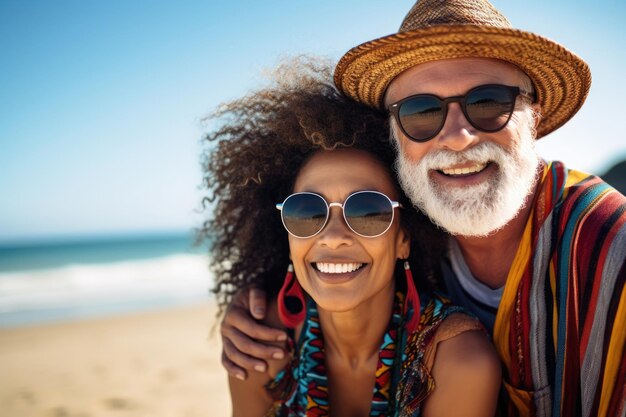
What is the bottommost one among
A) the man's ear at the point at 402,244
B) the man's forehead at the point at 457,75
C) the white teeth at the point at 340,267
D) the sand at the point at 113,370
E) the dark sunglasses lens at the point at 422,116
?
the sand at the point at 113,370

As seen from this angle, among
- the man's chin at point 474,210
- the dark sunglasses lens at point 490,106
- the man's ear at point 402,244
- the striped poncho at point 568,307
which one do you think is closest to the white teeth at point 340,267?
the man's ear at point 402,244

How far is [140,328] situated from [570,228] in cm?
838

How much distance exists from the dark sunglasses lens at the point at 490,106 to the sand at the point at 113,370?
2973 millimetres

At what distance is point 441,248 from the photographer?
329 cm

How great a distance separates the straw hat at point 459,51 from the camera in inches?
96.4

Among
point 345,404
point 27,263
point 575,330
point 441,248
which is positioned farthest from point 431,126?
point 27,263

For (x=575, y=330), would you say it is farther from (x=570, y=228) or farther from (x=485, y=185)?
(x=485, y=185)

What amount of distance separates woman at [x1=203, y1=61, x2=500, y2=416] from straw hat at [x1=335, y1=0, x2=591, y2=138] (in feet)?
1.04

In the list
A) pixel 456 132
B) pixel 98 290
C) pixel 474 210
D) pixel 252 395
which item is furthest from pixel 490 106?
pixel 98 290

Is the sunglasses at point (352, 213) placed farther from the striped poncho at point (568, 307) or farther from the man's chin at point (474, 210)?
the striped poncho at point (568, 307)

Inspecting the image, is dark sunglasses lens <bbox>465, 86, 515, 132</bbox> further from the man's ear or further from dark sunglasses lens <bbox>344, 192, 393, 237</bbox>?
the man's ear

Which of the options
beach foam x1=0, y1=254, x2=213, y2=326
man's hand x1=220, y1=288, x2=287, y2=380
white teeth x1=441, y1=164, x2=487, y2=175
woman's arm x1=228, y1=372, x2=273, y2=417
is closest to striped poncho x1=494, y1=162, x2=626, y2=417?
white teeth x1=441, y1=164, x2=487, y2=175

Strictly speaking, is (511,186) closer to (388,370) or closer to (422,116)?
(422,116)

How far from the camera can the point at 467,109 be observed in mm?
2549
